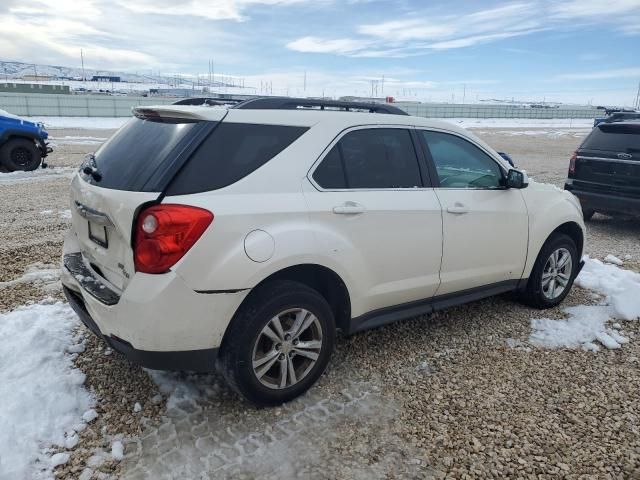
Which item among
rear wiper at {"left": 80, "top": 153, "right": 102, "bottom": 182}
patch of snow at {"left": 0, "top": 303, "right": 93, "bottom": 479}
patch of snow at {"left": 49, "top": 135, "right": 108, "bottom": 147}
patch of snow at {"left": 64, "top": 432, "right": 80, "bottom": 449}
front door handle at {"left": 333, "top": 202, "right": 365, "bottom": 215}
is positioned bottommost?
patch of snow at {"left": 64, "top": 432, "right": 80, "bottom": 449}

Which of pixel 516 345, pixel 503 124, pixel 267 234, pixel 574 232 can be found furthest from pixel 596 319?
pixel 503 124

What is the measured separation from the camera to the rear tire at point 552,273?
473cm

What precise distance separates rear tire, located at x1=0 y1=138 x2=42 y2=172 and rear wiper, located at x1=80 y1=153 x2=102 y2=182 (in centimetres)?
1009

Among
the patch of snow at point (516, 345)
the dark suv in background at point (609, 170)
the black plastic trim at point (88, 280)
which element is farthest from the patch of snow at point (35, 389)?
the dark suv in background at point (609, 170)

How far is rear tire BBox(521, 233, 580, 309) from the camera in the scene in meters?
4.73

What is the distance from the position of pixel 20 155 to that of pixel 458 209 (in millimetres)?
11670

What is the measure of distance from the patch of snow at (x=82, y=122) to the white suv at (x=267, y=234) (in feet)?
Answer: 94.1

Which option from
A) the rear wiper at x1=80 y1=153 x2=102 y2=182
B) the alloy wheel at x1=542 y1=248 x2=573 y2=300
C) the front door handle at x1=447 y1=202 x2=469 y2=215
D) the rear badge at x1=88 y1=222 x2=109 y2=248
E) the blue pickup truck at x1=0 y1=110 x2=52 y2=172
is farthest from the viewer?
the blue pickup truck at x1=0 y1=110 x2=52 y2=172

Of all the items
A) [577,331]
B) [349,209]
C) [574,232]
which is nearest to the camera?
[349,209]

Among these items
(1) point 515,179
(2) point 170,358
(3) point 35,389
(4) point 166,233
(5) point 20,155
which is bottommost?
(3) point 35,389

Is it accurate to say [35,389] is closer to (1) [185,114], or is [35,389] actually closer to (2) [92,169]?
(2) [92,169]

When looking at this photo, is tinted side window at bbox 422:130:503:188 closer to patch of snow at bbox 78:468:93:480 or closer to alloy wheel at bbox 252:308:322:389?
alloy wheel at bbox 252:308:322:389

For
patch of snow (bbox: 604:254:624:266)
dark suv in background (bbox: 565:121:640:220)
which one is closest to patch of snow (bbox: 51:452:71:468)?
patch of snow (bbox: 604:254:624:266)

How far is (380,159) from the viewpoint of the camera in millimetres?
3621
